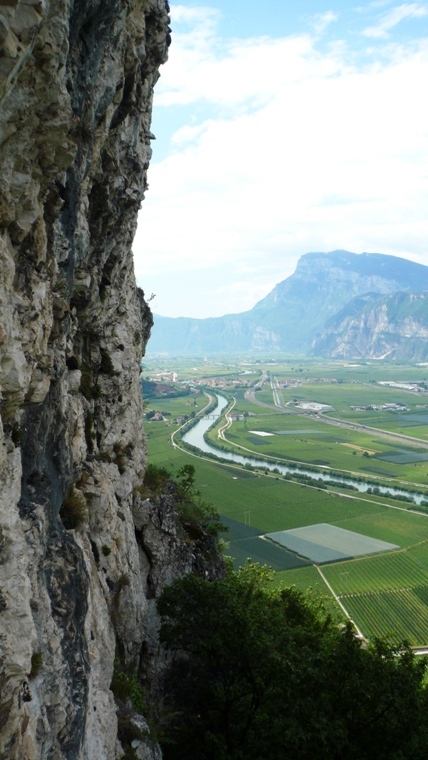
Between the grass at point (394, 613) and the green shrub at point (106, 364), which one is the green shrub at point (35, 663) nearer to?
the green shrub at point (106, 364)

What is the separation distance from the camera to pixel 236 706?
2034 centimetres

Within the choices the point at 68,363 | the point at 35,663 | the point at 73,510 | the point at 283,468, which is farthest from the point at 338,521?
the point at 35,663

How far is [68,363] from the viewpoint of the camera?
762 inches

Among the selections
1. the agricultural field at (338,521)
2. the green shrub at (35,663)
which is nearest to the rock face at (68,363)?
the green shrub at (35,663)

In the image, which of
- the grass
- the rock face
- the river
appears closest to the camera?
the rock face

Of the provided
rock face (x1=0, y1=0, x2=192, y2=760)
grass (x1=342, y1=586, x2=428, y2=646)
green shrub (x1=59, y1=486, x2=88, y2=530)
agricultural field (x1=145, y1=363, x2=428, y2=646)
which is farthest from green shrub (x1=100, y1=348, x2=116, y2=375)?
grass (x1=342, y1=586, x2=428, y2=646)

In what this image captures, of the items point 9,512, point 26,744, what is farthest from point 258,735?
point 9,512

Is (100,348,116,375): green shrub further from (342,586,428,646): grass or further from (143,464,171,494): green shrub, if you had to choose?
(342,586,428,646): grass

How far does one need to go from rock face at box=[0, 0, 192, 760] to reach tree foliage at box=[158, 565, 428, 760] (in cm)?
281

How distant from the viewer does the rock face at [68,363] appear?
10.3 metres

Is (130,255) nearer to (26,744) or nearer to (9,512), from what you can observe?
(9,512)

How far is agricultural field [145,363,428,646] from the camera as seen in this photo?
62.1m

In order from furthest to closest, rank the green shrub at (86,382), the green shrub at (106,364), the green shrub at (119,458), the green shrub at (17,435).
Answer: the green shrub at (119,458) → the green shrub at (106,364) → the green shrub at (86,382) → the green shrub at (17,435)

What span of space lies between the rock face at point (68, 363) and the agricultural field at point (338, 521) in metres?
20.1
